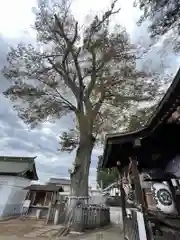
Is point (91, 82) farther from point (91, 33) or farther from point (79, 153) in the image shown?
point (79, 153)

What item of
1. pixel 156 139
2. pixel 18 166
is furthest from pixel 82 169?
pixel 18 166

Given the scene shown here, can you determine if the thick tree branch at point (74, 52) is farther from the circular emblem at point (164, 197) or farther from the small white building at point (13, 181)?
the small white building at point (13, 181)

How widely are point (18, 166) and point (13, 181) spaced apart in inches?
75.2

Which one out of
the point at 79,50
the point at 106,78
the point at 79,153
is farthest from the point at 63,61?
the point at 79,153

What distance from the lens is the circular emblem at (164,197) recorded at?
12.3 ft

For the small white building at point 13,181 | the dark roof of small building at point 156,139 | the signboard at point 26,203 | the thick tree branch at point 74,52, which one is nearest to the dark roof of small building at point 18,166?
the small white building at point 13,181

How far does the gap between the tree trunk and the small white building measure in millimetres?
8468

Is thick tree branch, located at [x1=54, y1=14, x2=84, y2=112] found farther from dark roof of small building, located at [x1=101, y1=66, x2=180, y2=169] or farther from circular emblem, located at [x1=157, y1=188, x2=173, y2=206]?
circular emblem, located at [x1=157, y1=188, x2=173, y2=206]

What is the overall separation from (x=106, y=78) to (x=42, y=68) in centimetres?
419

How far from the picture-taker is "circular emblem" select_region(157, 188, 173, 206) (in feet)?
12.3

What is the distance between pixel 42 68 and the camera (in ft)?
39.9

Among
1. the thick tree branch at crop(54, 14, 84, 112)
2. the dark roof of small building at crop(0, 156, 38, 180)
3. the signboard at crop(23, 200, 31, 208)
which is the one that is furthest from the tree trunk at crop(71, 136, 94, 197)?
the signboard at crop(23, 200, 31, 208)

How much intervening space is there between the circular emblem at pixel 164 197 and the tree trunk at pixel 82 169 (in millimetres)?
7136

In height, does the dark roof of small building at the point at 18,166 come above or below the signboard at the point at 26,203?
above
